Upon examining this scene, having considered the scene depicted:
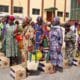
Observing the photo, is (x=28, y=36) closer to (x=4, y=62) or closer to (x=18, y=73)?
(x=18, y=73)

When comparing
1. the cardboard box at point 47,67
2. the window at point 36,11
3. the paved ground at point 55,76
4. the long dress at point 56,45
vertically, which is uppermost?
the window at point 36,11

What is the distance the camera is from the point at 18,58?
1175 cm

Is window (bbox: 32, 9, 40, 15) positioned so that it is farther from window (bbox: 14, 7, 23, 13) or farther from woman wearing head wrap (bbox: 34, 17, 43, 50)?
woman wearing head wrap (bbox: 34, 17, 43, 50)

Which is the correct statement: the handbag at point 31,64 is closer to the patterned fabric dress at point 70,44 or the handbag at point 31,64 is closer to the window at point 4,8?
the patterned fabric dress at point 70,44

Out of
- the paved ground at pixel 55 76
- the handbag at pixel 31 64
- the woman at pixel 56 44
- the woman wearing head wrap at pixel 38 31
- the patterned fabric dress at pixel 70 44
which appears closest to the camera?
the handbag at pixel 31 64

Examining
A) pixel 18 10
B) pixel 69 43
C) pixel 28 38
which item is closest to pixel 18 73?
pixel 28 38

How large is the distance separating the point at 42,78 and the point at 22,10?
29442mm

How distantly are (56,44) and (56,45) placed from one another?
35 mm

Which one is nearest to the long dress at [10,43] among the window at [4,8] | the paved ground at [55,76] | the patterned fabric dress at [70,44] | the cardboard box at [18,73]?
the paved ground at [55,76]

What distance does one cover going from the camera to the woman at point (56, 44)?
10.4 metres

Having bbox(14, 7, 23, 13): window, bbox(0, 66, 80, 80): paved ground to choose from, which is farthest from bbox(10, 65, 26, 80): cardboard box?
bbox(14, 7, 23, 13): window

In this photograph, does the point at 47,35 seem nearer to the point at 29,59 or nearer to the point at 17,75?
the point at 29,59

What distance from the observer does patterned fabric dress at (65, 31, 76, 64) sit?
11.9 m

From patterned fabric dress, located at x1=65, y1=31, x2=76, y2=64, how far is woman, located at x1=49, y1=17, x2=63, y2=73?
1371 millimetres
